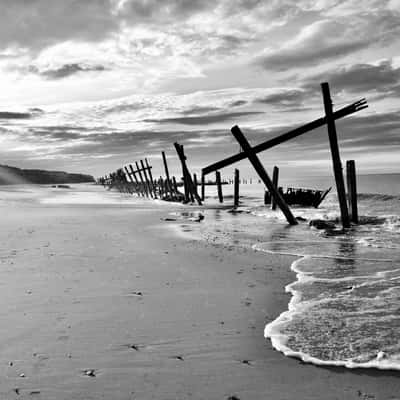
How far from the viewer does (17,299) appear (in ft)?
14.6

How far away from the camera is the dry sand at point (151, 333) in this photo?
2641mm

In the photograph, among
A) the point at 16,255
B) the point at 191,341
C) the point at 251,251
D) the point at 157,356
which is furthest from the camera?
A: the point at 251,251

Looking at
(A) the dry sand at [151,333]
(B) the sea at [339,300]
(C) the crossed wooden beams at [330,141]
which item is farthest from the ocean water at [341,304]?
(C) the crossed wooden beams at [330,141]

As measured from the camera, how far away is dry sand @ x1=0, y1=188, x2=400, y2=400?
2.64 metres

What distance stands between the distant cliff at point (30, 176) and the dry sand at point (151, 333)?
137 meters

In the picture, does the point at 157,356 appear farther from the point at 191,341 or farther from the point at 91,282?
the point at 91,282

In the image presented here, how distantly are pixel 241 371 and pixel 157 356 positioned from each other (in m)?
0.63

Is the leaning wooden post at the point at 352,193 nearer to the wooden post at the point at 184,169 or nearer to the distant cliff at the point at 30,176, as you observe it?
the wooden post at the point at 184,169

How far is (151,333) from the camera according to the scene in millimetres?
3559

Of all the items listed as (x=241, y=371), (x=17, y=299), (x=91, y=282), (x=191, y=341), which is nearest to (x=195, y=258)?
Result: (x=91, y=282)

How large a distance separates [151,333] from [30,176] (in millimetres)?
168438

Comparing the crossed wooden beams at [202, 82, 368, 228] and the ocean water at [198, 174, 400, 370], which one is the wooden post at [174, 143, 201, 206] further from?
the ocean water at [198, 174, 400, 370]

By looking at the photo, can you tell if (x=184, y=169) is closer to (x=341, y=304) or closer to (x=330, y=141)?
(x=330, y=141)

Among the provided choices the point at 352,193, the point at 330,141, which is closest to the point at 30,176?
the point at 352,193
